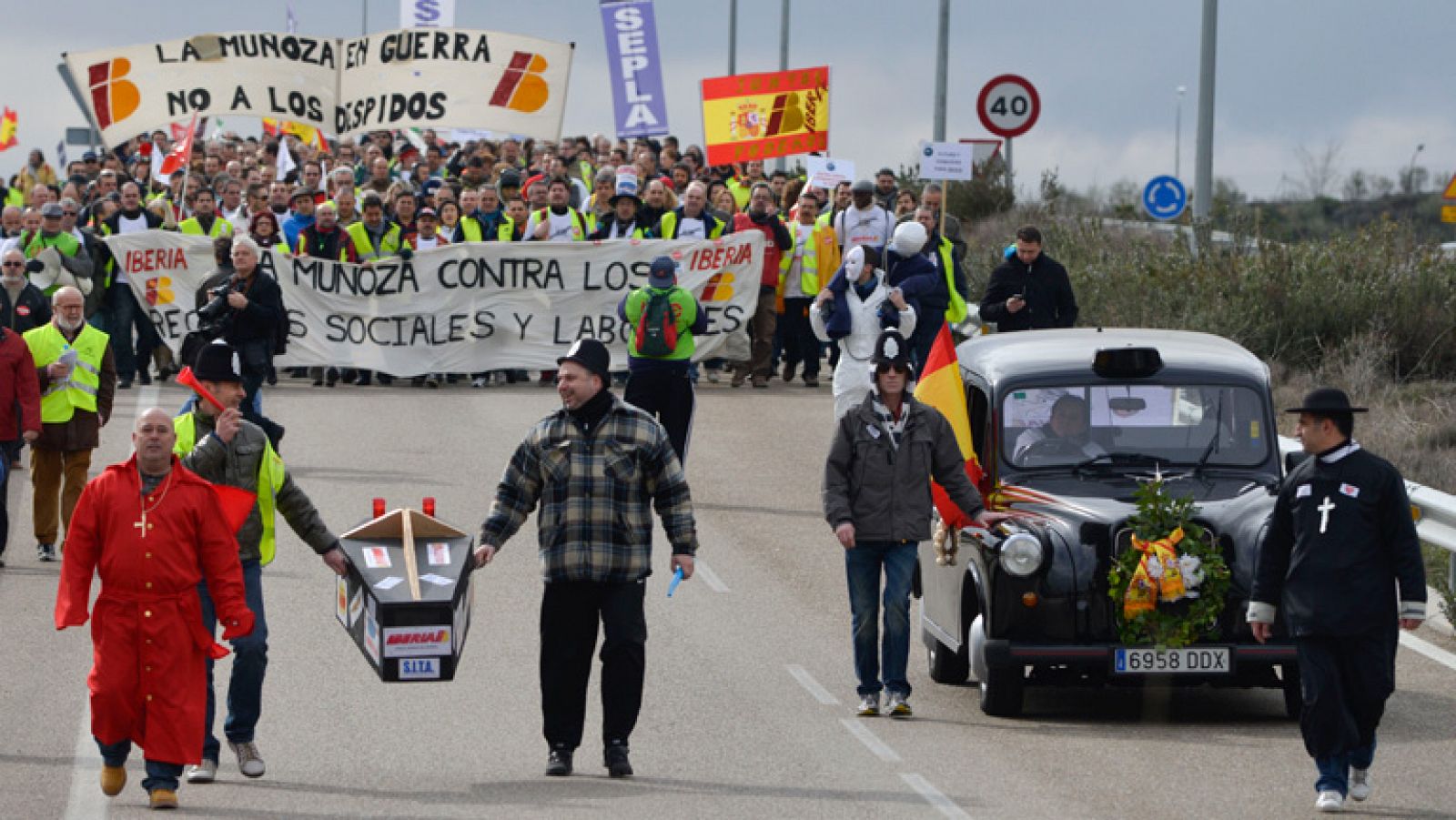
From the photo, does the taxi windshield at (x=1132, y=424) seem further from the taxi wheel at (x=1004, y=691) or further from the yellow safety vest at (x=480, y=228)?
the yellow safety vest at (x=480, y=228)

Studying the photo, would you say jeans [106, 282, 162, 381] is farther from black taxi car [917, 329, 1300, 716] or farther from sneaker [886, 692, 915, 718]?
sneaker [886, 692, 915, 718]

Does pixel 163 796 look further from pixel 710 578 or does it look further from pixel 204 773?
pixel 710 578

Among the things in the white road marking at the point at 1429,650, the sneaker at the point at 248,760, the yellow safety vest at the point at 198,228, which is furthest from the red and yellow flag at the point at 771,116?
the sneaker at the point at 248,760

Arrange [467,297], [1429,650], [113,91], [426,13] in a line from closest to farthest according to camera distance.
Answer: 1. [1429,650]
2. [467,297]
3. [113,91]
4. [426,13]

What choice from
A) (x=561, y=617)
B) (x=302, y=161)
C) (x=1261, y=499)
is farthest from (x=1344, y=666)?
(x=302, y=161)

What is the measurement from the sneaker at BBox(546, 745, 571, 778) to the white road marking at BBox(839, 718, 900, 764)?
1427 mm

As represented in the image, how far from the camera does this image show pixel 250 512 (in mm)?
10508

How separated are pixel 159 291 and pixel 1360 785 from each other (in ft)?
59.8

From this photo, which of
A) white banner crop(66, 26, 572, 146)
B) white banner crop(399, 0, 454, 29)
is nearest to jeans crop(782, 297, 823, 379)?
white banner crop(66, 26, 572, 146)

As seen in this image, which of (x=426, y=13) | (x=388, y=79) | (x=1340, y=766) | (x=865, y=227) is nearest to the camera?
(x=1340, y=766)

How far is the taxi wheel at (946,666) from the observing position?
13.3 meters

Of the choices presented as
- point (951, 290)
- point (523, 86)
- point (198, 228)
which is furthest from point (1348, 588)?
point (523, 86)

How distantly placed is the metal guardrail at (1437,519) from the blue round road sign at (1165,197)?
13.1 meters

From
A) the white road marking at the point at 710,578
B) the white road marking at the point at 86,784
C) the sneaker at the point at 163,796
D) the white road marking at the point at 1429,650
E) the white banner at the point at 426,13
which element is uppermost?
the white banner at the point at 426,13
